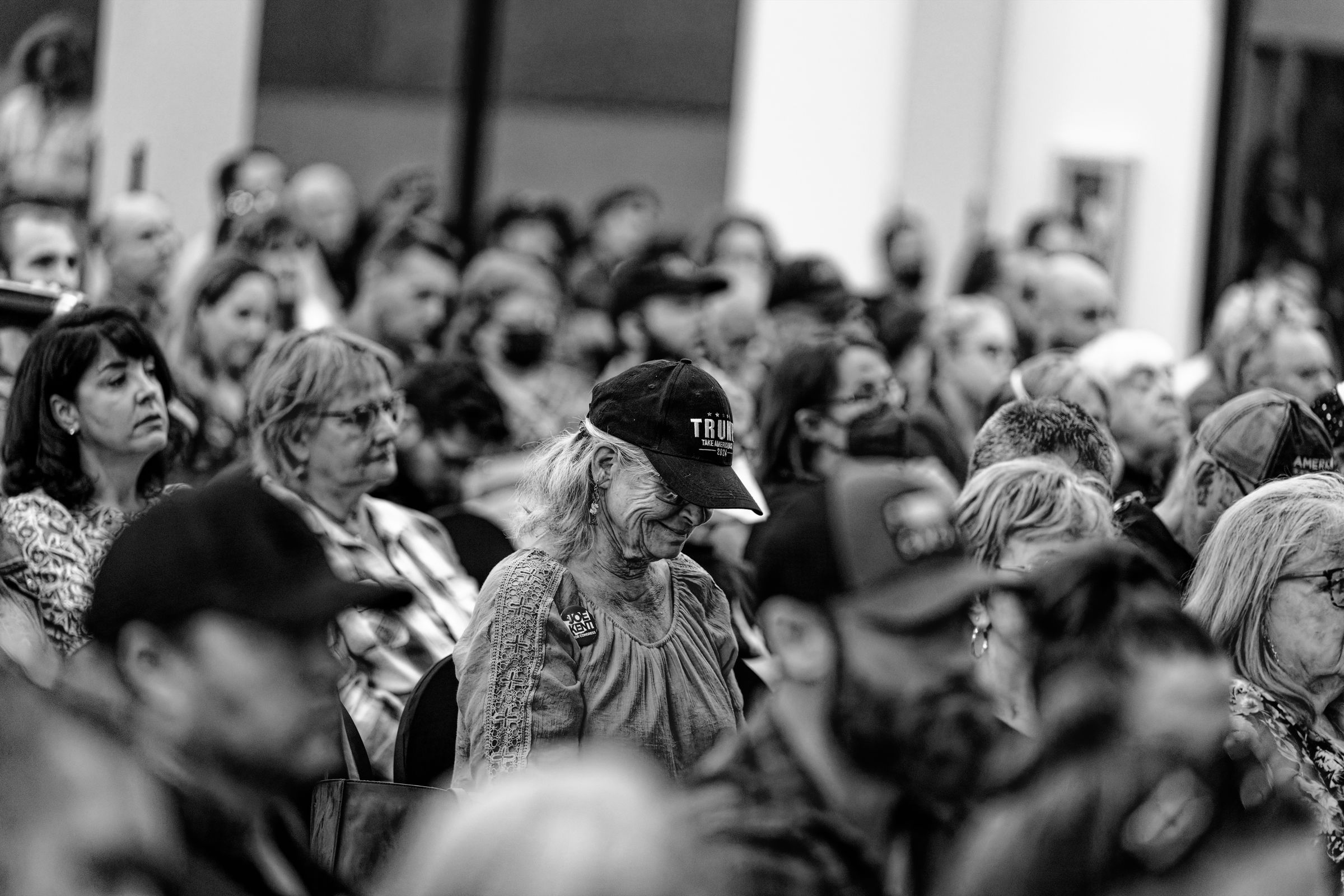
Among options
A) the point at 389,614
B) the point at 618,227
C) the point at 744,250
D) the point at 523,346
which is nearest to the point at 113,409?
the point at 389,614

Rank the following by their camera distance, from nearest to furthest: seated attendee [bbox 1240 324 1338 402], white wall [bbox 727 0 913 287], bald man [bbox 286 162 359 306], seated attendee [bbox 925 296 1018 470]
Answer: seated attendee [bbox 1240 324 1338 402] → seated attendee [bbox 925 296 1018 470] → bald man [bbox 286 162 359 306] → white wall [bbox 727 0 913 287]

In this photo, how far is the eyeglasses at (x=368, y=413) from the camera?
465cm

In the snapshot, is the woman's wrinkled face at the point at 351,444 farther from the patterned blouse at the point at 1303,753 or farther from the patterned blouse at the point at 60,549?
the patterned blouse at the point at 1303,753

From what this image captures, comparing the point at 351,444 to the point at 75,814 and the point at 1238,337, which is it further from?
the point at 1238,337

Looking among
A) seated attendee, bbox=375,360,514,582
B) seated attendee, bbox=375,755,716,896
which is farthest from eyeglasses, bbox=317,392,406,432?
seated attendee, bbox=375,755,716,896

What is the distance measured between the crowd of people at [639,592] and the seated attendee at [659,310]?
14mm

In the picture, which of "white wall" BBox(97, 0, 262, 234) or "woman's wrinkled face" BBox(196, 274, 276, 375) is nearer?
"woman's wrinkled face" BBox(196, 274, 276, 375)

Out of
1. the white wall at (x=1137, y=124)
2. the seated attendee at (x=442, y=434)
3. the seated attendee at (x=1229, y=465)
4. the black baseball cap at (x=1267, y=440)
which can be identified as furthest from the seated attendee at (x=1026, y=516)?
the white wall at (x=1137, y=124)

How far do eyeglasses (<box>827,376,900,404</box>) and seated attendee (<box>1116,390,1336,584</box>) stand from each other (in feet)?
2.93

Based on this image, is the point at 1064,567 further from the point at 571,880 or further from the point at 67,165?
the point at 67,165

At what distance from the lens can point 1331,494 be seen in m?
3.84

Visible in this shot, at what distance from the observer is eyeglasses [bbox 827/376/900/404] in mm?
5492

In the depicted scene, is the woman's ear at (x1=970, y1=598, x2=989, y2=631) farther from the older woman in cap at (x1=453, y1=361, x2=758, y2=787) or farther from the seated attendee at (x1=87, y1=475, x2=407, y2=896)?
the seated attendee at (x1=87, y1=475, x2=407, y2=896)

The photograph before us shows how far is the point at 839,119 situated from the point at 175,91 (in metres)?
4.23
